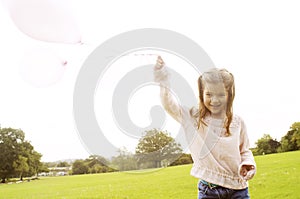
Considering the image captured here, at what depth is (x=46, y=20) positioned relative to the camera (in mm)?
1174

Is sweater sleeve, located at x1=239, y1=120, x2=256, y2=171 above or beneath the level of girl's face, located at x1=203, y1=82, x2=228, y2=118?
beneath

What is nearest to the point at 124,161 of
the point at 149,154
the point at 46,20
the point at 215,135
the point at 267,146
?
the point at 149,154

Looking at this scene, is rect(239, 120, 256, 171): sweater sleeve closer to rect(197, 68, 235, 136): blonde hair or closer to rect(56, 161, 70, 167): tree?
rect(197, 68, 235, 136): blonde hair

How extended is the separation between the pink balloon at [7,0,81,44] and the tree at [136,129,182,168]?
1.37 feet

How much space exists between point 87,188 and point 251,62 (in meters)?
1.55

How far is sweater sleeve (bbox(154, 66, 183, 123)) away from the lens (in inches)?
37.6

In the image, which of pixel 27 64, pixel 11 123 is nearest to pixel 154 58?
pixel 27 64

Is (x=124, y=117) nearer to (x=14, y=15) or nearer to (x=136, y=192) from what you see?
(x=14, y=15)

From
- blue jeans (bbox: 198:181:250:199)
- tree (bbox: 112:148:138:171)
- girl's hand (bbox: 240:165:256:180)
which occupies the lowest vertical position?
blue jeans (bbox: 198:181:250:199)

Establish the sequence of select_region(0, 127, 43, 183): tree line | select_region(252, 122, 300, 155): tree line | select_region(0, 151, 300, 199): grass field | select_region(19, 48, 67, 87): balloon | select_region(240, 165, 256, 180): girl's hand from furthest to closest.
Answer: select_region(0, 127, 43, 183): tree line < select_region(252, 122, 300, 155): tree line < select_region(0, 151, 300, 199): grass field < select_region(19, 48, 67, 87): balloon < select_region(240, 165, 256, 180): girl's hand

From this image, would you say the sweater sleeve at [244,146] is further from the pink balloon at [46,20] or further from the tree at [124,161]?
the pink balloon at [46,20]

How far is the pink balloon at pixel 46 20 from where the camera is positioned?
3.77 ft

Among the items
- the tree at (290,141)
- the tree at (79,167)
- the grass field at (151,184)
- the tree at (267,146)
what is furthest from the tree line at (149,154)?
the tree at (290,141)

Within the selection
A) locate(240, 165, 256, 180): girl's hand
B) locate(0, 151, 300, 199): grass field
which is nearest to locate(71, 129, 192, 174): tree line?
locate(240, 165, 256, 180): girl's hand
